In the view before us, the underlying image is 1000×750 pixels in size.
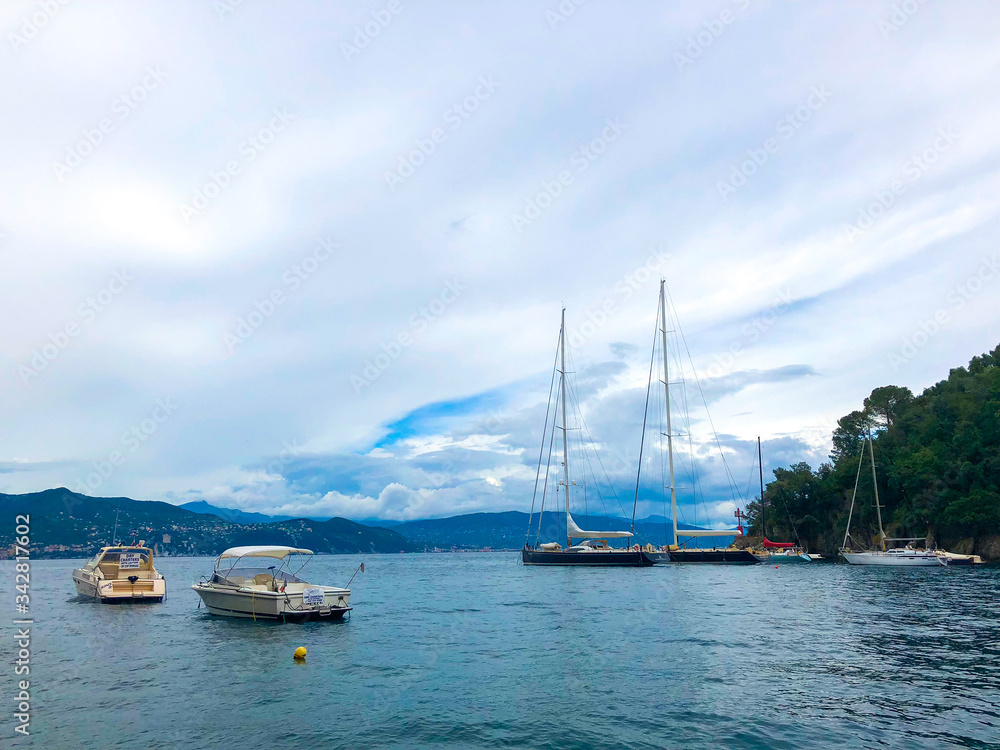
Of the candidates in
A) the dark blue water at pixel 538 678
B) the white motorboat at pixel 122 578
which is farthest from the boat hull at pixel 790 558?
the white motorboat at pixel 122 578

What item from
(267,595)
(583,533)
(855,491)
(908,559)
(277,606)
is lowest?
(908,559)

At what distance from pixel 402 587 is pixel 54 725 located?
5529cm

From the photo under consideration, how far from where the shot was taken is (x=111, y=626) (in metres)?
38.0

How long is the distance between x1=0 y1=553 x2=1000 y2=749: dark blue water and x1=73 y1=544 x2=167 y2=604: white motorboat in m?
8.64

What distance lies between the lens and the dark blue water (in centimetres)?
1658

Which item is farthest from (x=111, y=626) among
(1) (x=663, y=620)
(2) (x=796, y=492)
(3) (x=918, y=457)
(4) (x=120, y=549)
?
(2) (x=796, y=492)

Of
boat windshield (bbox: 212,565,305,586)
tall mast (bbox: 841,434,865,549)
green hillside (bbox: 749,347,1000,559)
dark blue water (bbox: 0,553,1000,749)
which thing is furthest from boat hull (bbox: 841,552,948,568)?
boat windshield (bbox: 212,565,305,586)

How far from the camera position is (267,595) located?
1416 inches

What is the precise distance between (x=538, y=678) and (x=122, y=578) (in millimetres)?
43137

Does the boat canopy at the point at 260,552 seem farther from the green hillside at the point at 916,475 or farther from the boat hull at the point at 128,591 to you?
the green hillside at the point at 916,475

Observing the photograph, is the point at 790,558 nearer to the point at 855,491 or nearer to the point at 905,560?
the point at 855,491

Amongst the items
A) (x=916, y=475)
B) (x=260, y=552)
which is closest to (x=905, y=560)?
(x=916, y=475)

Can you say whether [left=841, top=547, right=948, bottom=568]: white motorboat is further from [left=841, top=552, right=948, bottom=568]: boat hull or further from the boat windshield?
the boat windshield

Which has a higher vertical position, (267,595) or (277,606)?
(267,595)
